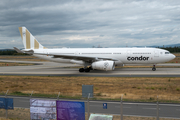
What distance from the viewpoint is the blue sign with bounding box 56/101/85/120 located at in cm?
916

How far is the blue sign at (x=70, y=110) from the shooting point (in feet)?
30.0

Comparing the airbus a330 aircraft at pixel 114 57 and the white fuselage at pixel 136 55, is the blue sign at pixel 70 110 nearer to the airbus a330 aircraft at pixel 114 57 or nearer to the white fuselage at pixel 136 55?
the airbus a330 aircraft at pixel 114 57

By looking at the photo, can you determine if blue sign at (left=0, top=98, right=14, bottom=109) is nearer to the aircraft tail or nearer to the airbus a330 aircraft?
the airbus a330 aircraft

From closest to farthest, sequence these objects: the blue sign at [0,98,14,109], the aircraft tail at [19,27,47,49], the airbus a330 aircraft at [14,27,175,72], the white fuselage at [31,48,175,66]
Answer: the blue sign at [0,98,14,109] < the airbus a330 aircraft at [14,27,175,72] < the white fuselage at [31,48,175,66] < the aircraft tail at [19,27,47,49]

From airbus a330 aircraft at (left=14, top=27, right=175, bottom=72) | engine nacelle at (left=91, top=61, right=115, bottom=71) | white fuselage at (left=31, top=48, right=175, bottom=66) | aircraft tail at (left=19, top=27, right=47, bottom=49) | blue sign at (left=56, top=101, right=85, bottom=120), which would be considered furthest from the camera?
aircraft tail at (left=19, top=27, right=47, bottom=49)

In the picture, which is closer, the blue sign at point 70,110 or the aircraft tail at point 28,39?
the blue sign at point 70,110

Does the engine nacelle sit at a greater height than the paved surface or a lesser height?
greater

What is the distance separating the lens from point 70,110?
929 centimetres

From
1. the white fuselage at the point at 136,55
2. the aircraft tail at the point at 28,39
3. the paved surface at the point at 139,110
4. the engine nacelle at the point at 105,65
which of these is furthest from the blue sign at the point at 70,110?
the aircraft tail at the point at 28,39

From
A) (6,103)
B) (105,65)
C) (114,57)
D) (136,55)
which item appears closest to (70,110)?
(6,103)

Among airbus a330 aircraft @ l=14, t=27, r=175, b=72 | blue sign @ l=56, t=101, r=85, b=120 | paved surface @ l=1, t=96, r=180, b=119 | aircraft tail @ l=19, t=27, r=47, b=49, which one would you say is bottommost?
paved surface @ l=1, t=96, r=180, b=119

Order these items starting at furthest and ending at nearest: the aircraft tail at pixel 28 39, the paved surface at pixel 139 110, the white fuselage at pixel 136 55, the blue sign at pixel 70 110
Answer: the aircraft tail at pixel 28 39
the white fuselage at pixel 136 55
the paved surface at pixel 139 110
the blue sign at pixel 70 110

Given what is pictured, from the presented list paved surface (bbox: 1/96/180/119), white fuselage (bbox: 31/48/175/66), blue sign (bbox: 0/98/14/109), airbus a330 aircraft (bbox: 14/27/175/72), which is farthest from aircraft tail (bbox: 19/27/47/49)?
blue sign (bbox: 0/98/14/109)

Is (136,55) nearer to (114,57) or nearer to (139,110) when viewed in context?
(114,57)
